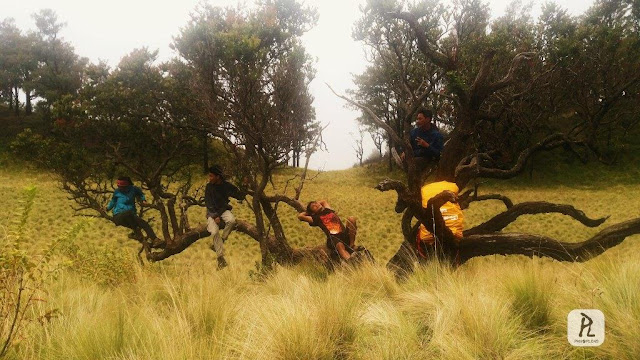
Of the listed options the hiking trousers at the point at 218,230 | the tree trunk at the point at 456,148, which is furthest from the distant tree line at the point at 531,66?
the hiking trousers at the point at 218,230

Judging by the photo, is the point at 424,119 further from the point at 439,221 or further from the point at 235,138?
the point at 235,138

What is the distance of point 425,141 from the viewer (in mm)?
6117

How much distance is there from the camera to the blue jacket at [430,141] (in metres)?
6.11

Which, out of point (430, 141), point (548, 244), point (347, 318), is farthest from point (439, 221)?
point (347, 318)

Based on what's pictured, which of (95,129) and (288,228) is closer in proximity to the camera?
(95,129)

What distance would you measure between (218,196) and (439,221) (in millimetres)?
4163

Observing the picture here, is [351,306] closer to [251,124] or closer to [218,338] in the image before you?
[218,338]

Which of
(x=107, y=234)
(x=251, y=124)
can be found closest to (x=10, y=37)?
(x=107, y=234)

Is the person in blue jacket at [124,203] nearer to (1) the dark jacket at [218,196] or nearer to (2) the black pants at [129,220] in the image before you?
(2) the black pants at [129,220]

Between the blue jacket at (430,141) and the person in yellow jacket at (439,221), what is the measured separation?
71 cm

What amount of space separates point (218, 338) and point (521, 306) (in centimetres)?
277

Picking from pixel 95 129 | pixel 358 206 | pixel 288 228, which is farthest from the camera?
pixel 358 206

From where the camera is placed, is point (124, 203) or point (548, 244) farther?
point (124, 203)

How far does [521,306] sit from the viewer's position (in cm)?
357
